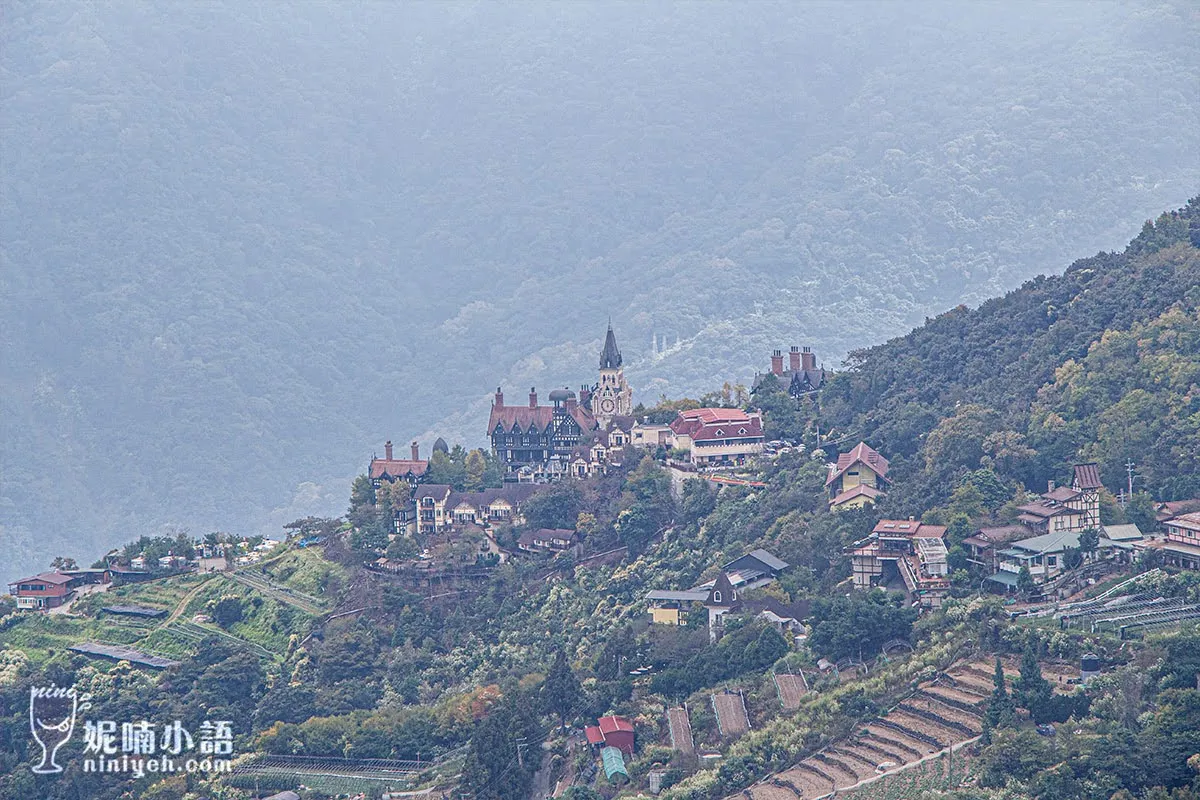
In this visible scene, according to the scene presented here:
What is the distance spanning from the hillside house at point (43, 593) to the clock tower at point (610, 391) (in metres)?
27.3

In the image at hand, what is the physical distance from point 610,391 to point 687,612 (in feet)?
90.8

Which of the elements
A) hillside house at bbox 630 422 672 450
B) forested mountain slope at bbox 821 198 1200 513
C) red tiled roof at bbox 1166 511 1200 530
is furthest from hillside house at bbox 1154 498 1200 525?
hillside house at bbox 630 422 672 450

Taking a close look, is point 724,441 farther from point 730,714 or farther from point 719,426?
point 730,714

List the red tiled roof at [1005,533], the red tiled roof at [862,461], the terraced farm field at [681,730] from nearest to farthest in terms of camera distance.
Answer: the terraced farm field at [681,730] → the red tiled roof at [1005,533] → the red tiled roof at [862,461]

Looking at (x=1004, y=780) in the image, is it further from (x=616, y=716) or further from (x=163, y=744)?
(x=163, y=744)

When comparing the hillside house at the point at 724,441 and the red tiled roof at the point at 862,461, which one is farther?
the hillside house at the point at 724,441

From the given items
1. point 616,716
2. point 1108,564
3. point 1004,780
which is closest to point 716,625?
point 616,716

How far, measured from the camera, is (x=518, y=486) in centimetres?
9562

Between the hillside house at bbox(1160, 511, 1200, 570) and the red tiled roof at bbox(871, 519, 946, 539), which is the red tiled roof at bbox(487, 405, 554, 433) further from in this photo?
the hillside house at bbox(1160, 511, 1200, 570)

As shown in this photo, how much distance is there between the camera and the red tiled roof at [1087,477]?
233 ft

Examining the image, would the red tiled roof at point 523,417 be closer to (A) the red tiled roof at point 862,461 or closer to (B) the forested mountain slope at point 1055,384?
(B) the forested mountain slope at point 1055,384

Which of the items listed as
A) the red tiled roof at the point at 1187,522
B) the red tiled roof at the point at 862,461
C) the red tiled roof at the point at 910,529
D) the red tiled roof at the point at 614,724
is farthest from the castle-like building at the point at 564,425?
the red tiled roof at the point at 1187,522

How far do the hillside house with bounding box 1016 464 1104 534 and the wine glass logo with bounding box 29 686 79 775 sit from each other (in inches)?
1553

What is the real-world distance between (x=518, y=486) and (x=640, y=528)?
9130mm
